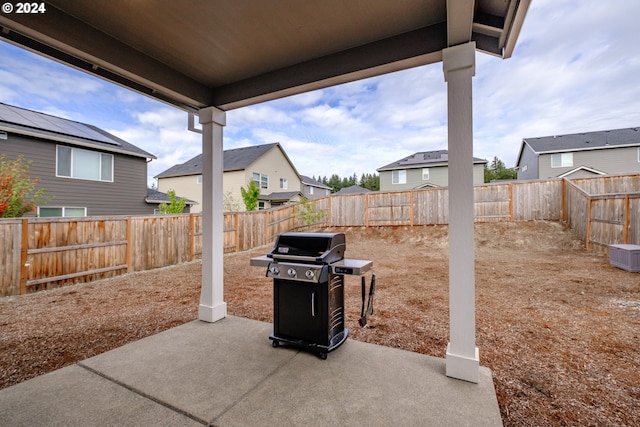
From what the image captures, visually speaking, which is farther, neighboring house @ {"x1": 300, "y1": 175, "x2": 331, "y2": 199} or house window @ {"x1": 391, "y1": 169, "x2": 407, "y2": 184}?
neighboring house @ {"x1": 300, "y1": 175, "x2": 331, "y2": 199}

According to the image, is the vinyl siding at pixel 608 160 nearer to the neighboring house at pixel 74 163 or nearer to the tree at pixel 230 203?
the tree at pixel 230 203

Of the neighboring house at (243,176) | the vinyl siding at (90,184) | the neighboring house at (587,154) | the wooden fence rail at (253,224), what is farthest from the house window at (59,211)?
the neighboring house at (587,154)

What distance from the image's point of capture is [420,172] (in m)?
19.2

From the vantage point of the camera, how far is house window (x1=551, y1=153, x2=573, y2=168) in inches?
654

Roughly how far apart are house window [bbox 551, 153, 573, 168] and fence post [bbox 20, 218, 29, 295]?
78.5ft

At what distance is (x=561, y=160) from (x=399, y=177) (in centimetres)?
990

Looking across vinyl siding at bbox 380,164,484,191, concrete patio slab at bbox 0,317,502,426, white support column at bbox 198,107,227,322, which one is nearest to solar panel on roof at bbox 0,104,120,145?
white support column at bbox 198,107,227,322

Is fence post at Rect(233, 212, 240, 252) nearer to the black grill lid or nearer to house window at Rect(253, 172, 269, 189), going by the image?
the black grill lid

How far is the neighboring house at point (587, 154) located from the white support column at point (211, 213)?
2048 centimetres

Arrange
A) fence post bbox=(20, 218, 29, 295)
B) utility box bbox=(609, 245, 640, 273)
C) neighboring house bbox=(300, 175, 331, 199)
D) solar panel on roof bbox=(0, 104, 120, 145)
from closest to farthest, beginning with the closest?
fence post bbox=(20, 218, 29, 295) → utility box bbox=(609, 245, 640, 273) → solar panel on roof bbox=(0, 104, 120, 145) → neighboring house bbox=(300, 175, 331, 199)

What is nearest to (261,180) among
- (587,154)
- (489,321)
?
(489,321)

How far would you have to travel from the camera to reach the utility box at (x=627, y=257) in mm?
5368

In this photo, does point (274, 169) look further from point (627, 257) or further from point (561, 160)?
point (561, 160)

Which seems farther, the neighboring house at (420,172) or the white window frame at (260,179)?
the neighboring house at (420,172)
